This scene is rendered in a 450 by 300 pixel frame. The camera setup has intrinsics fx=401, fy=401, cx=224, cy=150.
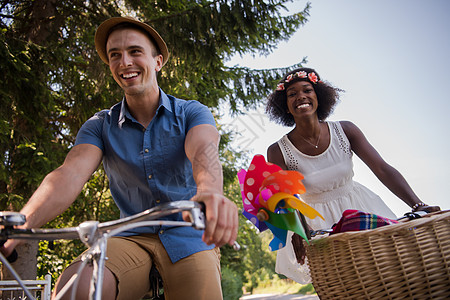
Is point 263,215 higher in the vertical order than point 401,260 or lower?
higher

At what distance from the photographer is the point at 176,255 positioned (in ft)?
5.32

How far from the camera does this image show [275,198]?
1.48 m

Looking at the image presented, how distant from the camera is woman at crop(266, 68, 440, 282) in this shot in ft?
8.91

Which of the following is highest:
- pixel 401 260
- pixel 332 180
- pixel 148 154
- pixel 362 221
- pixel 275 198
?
pixel 148 154

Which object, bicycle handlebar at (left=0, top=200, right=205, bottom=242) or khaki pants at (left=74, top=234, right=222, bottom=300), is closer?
bicycle handlebar at (left=0, top=200, right=205, bottom=242)

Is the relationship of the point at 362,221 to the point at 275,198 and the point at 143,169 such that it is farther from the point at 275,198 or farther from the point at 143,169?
the point at 143,169

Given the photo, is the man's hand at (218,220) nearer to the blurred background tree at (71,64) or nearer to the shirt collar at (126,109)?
the shirt collar at (126,109)

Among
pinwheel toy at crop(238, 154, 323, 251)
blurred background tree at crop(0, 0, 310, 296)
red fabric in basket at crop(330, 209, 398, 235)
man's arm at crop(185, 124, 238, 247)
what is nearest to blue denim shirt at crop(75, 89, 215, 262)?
man's arm at crop(185, 124, 238, 247)

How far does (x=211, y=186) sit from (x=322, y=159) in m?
1.73

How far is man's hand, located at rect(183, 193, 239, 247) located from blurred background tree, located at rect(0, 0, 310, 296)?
176 inches

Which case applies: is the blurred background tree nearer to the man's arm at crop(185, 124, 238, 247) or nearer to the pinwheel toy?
the man's arm at crop(185, 124, 238, 247)

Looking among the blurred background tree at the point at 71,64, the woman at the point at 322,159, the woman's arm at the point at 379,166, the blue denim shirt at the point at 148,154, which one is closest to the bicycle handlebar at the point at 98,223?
the blue denim shirt at the point at 148,154

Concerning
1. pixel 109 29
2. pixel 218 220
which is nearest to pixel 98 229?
pixel 218 220

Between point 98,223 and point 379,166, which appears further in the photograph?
point 379,166
